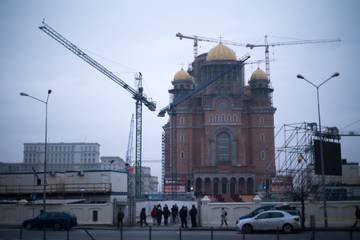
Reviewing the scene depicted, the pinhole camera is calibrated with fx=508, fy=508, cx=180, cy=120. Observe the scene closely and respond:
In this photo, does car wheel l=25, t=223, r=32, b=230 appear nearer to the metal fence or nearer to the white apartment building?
the metal fence

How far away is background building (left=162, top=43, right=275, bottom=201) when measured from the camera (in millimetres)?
95812

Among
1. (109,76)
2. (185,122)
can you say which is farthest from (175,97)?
(109,76)

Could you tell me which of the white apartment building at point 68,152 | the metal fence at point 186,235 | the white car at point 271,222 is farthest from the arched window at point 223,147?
the white apartment building at point 68,152

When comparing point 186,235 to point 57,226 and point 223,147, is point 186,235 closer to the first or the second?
point 57,226

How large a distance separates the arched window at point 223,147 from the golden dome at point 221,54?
1889cm

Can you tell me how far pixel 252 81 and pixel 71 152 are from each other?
96500 millimetres

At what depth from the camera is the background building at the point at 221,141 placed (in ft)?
314

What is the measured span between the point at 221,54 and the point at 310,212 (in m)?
73.6

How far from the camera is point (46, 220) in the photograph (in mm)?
37719

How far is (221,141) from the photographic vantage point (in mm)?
100875

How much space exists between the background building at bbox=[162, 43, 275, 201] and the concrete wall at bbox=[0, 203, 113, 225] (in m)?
48.7

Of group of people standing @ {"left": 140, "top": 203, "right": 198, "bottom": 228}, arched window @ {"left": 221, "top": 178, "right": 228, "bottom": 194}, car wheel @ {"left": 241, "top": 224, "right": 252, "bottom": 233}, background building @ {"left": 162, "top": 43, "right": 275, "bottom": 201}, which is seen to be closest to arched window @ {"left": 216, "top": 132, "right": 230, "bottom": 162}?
background building @ {"left": 162, "top": 43, "right": 275, "bottom": 201}

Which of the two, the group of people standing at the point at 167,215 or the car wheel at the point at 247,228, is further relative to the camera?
the group of people standing at the point at 167,215

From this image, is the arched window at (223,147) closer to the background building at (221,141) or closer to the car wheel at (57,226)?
the background building at (221,141)
